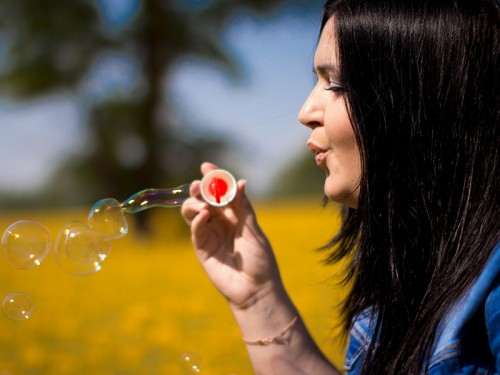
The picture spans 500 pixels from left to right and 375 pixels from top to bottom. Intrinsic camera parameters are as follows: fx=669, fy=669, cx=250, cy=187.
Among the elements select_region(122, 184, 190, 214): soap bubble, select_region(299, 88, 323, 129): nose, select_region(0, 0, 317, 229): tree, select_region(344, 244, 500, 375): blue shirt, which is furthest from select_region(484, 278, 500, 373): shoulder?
select_region(0, 0, 317, 229): tree

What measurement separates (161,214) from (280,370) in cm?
652

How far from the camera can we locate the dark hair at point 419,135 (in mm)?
1139

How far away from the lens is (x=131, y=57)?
26.6ft

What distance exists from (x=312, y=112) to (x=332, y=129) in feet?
0.18

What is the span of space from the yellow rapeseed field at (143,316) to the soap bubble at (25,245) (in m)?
0.66

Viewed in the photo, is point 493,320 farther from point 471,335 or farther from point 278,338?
point 278,338

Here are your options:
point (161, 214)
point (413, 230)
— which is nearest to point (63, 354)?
point (413, 230)

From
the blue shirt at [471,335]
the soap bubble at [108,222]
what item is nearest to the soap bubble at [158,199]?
the soap bubble at [108,222]

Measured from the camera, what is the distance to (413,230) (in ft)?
3.89

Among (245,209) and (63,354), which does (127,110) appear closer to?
(63,354)

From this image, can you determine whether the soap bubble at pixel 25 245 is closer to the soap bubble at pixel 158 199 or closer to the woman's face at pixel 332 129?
the soap bubble at pixel 158 199

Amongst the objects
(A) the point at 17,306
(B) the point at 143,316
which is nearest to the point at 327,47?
(A) the point at 17,306

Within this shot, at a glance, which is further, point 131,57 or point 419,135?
point 131,57

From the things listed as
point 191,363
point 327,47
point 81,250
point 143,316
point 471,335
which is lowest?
point 143,316
